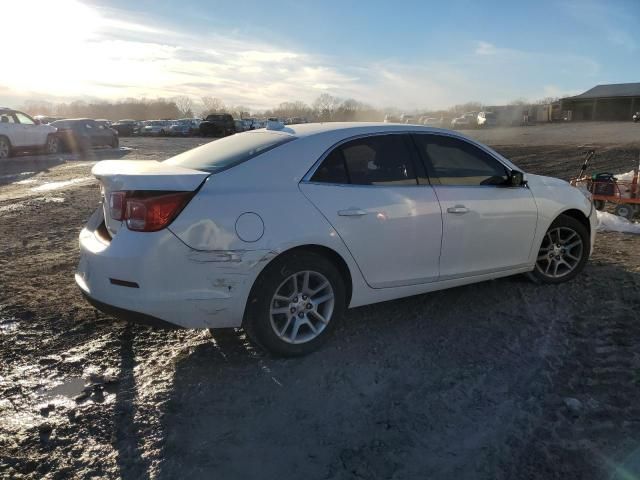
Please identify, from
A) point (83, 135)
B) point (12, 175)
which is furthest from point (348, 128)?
point (83, 135)

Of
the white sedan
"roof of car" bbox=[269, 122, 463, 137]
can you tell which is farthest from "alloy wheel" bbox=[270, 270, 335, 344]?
"roof of car" bbox=[269, 122, 463, 137]

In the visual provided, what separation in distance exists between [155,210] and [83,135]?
23.1 metres

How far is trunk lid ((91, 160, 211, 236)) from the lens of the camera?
3.37 m

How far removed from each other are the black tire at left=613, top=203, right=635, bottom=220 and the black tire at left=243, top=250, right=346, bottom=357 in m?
6.56

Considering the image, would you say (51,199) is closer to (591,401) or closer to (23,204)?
(23,204)

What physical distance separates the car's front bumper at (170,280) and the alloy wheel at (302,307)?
0.99 ft

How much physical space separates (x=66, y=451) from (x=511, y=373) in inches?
104

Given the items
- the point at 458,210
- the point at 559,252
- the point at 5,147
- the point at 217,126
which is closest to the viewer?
the point at 458,210

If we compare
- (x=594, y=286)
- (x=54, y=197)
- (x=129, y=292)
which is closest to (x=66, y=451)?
(x=129, y=292)

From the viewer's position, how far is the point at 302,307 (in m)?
3.76

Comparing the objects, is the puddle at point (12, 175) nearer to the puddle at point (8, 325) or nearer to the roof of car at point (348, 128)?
the puddle at point (8, 325)

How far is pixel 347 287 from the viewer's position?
3.93m

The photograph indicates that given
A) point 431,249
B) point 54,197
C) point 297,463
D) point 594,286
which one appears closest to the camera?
point 297,463

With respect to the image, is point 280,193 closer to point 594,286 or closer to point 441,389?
point 441,389
